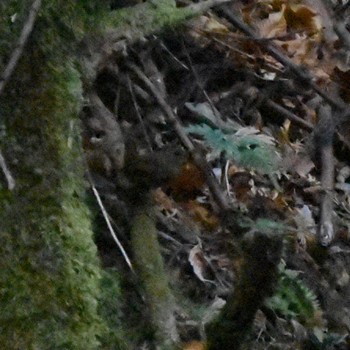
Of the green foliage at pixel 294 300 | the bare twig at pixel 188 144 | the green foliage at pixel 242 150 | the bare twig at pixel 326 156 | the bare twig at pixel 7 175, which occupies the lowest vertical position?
the bare twig at pixel 326 156

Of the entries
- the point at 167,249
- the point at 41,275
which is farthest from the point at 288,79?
the point at 41,275

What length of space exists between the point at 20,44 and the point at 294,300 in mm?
1044

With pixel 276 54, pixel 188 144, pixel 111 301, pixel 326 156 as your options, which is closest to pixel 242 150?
pixel 188 144

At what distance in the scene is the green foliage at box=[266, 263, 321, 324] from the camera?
219 centimetres

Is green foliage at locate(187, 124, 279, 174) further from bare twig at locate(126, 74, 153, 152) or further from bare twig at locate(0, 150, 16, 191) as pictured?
bare twig at locate(0, 150, 16, 191)

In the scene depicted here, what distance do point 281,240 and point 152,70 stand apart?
58.3 inches

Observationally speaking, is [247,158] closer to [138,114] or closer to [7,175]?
[138,114]

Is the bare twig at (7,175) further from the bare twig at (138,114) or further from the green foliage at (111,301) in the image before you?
the bare twig at (138,114)

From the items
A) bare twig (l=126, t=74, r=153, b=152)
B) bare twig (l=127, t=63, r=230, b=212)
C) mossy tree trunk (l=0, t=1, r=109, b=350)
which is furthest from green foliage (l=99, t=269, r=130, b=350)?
bare twig (l=126, t=74, r=153, b=152)

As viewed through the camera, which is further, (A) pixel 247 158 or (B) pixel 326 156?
(B) pixel 326 156

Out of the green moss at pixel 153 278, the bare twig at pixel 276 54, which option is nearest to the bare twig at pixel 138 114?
the green moss at pixel 153 278

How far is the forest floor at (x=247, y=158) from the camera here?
2.19 metres

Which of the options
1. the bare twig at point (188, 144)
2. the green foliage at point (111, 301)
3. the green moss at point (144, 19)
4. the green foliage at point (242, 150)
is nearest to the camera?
the green foliage at point (111, 301)

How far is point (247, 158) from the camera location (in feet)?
7.14
